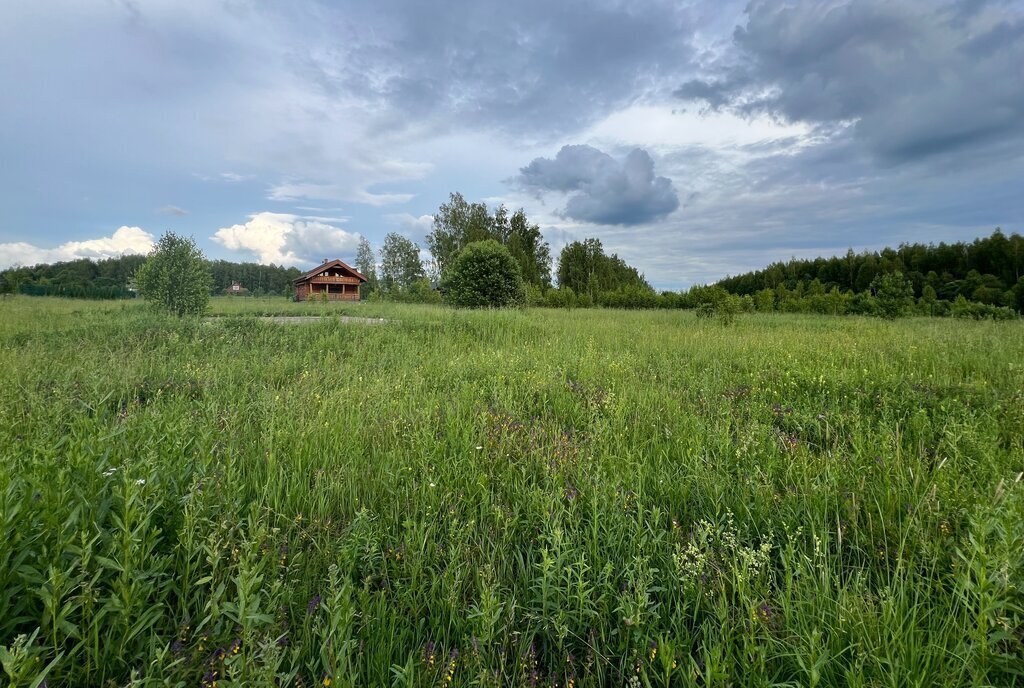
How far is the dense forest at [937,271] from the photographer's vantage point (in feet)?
89.3

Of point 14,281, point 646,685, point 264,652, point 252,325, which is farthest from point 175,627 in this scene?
point 14,281

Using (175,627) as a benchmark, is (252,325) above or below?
above

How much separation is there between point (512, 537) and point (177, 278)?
16.0 meters

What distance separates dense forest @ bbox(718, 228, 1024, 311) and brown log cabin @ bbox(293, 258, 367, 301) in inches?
1532

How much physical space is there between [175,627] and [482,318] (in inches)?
414

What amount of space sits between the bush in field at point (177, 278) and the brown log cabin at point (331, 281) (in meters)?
31.6

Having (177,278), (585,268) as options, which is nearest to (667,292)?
(585,268)

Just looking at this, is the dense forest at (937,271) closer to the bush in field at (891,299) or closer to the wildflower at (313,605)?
the bush in field at (891,299)

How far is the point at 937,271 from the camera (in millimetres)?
34500

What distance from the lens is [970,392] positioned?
457cm

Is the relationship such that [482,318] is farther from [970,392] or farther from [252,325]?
[970,392]

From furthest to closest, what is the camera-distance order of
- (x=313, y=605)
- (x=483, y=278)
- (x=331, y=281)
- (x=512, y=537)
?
(x=331, y=281), (x=483, y=278), (x=512, y=537), (x=313, y=605)

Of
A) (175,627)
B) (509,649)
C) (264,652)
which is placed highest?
(264,652)

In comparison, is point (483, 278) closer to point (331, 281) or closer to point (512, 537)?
point (512, 537)
